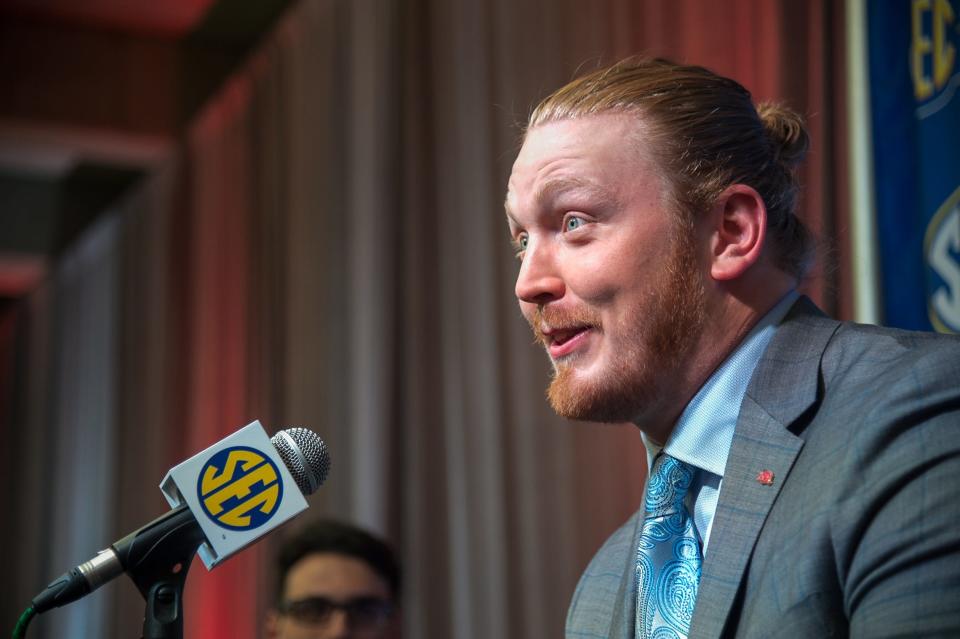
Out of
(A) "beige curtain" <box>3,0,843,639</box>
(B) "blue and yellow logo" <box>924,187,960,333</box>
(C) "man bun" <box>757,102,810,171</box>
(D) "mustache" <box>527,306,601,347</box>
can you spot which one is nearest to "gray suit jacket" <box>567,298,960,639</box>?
(D) "mustache" <box>527,306,601,347</box>

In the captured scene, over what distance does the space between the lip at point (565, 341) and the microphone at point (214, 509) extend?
1.38 ft

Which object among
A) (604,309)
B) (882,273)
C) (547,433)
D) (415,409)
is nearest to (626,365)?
(604,309)

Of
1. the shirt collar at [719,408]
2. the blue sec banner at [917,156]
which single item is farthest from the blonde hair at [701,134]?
the blue sec banner at [917,156]

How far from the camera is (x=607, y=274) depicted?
1.53 meters

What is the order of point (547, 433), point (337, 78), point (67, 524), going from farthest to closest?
point (67, 524)
point (337, 78)
point (547, 433)

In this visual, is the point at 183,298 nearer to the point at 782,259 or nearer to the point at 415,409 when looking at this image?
the point at 415,409

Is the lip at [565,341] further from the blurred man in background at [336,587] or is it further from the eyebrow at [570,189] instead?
the blurred man in background at [336,587]

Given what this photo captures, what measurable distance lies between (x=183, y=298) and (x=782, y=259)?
5.66 meters

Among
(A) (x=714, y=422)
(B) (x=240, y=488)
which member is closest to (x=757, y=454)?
(A) (x=714, y=422)

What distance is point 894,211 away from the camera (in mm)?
2105

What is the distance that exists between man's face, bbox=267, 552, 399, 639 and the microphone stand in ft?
5.54

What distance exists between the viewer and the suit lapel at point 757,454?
4.11 feet

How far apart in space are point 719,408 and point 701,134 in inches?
16.1

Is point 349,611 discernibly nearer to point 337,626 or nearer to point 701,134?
point 337,626
